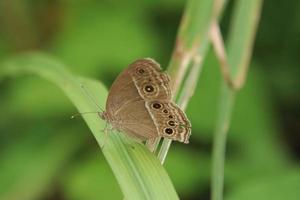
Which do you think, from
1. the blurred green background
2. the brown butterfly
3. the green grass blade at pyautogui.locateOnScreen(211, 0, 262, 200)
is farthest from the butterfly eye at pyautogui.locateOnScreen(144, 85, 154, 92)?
the blurred green background

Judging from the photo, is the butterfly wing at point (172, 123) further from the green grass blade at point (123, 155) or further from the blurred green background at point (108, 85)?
the blurred green background at point (108, 85)

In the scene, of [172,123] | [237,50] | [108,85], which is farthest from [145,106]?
[108,85]

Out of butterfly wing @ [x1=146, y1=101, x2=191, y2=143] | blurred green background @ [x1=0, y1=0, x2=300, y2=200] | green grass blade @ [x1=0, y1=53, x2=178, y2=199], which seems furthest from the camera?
blurred green background @ [x1=0, y1=0, x2=300, y2=200]

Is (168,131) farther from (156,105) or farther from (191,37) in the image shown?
(191,37)

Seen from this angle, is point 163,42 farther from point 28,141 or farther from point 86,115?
point 86,115

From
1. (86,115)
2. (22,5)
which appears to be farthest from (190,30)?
(22,5)

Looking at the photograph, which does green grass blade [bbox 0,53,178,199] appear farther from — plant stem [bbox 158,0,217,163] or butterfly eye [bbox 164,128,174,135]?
plant stem [bbox 158,0,217,163]
